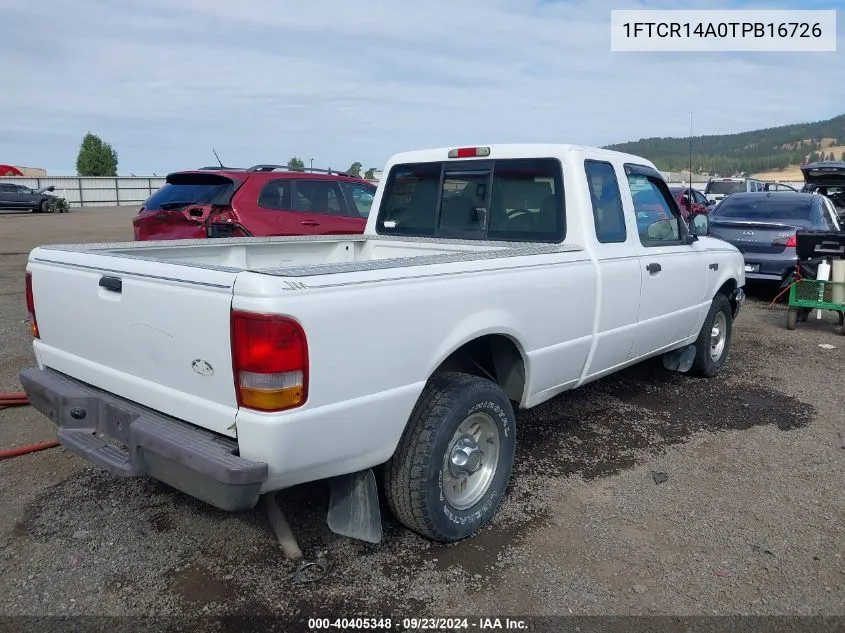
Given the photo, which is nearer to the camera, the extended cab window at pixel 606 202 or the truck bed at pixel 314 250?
the truck bed at pixel 314 250

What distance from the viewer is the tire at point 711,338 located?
19.4ft

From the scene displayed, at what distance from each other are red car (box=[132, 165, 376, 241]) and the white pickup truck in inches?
122

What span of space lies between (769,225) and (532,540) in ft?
28.3

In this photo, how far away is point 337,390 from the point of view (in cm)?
261

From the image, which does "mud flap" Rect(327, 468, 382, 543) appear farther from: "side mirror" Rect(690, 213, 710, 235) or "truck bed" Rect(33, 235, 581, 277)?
"side mirror" Rect(690, 213, 710, 235)

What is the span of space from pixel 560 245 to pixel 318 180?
5203mm

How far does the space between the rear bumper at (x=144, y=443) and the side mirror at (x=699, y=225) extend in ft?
13.3

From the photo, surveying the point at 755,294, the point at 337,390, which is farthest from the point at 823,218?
the point at 337,390

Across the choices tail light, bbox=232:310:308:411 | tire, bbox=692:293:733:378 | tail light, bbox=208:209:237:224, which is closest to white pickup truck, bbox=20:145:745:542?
tail light, bbox=232:310:308:411

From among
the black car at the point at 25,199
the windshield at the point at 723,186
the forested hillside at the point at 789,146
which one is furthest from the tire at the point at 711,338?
the forested hillside at the point at 789,146

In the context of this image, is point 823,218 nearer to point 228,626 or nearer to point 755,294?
point 755,294

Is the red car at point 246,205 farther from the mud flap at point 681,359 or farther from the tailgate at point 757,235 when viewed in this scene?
the tailgate at point 757,235

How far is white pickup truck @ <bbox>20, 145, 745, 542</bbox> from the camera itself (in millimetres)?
2508

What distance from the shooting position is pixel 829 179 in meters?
14.5
